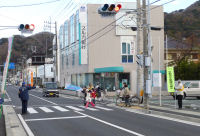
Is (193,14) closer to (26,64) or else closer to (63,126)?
(63,126)

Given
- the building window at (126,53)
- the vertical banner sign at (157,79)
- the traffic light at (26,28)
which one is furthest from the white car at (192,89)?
the traffic light at (26,28)

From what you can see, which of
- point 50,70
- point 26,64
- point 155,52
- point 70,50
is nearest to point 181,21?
point 155,52

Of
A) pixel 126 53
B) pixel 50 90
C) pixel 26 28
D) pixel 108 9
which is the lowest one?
pixel 50 90

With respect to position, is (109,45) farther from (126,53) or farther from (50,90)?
(50,90)

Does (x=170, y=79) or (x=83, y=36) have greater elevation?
(x=83, y=36)

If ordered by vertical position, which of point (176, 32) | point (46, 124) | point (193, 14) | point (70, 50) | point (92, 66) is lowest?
point (46, 124)

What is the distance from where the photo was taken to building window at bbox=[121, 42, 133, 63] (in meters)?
44.2

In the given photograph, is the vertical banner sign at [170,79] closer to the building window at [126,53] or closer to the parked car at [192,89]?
the parked car at [192,89]

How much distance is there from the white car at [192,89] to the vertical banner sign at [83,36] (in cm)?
1710

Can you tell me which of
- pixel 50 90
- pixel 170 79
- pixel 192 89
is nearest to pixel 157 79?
pixel 170 79

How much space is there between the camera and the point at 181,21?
60875 mm

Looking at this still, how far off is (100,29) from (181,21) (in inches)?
958

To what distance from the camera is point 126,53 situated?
44.3 meters

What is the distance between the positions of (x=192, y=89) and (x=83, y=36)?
1848 cm
